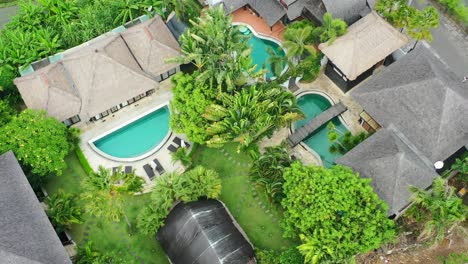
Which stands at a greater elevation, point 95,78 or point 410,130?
point 95,78

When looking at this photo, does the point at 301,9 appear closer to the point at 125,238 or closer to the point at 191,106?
the point at 191,106

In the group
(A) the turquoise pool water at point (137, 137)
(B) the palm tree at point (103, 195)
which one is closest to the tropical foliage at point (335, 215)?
(B) the palm tree at point (103, 195)

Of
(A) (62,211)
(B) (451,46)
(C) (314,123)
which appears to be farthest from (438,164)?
(A) (62,211)

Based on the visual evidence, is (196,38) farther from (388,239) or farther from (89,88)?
(388,239)

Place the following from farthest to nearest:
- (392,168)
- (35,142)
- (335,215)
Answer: (35,142)
(392,168)
(335,215)

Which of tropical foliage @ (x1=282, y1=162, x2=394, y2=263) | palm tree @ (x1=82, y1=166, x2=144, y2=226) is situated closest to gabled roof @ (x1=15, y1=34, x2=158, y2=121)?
palm tree @ (x1=82, y1=166, x2=144, y2=226)

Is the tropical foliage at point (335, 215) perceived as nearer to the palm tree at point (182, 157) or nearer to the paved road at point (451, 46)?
the palm tree at point (182, 157)

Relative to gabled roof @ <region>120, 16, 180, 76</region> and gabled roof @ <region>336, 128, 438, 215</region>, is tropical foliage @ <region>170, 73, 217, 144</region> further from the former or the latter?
gabled roof @ <region>336, 128, 438, 215</region>
